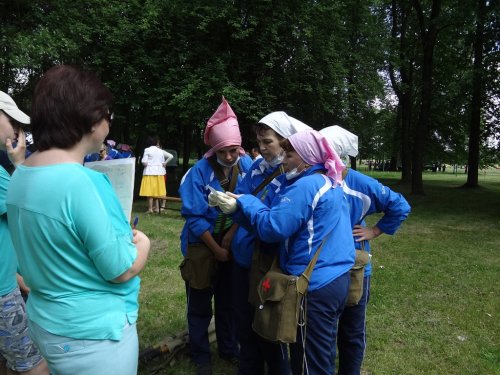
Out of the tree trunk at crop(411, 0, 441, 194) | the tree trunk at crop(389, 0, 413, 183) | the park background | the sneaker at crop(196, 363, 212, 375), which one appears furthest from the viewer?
the tree trunk at crop(389, 0, 413, 183)

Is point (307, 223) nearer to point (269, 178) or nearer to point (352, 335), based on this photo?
point (269, 178)

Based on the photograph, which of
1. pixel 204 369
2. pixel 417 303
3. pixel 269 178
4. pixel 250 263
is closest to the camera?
pixel 250 263

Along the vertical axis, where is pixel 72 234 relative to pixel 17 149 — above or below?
below

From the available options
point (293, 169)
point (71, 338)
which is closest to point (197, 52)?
point (293, 169)

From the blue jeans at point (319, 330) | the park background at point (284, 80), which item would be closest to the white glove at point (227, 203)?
the blue jeans at point (319, 330)

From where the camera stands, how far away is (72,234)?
1.49 m

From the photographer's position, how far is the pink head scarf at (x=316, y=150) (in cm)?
242

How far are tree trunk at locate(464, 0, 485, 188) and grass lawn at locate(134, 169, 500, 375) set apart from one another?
19.3 ft

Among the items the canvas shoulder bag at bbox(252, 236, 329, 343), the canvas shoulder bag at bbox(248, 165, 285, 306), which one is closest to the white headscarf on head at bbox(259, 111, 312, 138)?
the canvas shoulder bag at bbox(248, 165, 285, 306)

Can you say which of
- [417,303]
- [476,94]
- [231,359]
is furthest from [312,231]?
[476,94]

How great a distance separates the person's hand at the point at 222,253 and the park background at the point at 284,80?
5.43 feet

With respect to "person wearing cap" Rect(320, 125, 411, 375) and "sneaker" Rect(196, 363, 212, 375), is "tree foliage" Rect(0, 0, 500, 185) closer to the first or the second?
"person wearing cap" Rect(320, 125, 411, 375)

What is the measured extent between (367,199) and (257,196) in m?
0.79

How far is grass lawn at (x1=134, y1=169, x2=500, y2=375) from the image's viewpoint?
12.4ft
